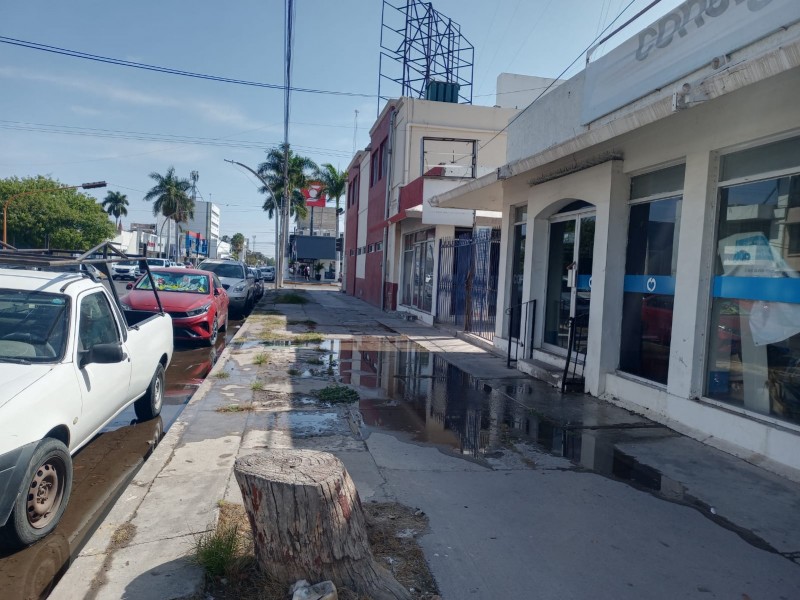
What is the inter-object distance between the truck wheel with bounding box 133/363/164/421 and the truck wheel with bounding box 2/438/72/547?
101 inches

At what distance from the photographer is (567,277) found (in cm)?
941

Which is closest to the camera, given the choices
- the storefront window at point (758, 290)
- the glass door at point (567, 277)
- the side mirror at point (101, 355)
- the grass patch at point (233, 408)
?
the side mirror at point (101, 355)

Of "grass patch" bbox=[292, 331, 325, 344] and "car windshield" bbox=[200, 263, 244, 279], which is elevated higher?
"car windshield" bbox=[200, 263, 244, 279]

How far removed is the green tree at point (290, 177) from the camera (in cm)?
4916

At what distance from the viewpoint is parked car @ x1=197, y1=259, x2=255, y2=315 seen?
60.7 ft

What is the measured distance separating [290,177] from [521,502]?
50.9 m

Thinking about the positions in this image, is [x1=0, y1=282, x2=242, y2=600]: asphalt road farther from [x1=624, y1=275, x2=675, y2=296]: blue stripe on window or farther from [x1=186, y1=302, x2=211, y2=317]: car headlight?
[x1=624, y1=275, x2=675, y2=296]: blue stripe on window

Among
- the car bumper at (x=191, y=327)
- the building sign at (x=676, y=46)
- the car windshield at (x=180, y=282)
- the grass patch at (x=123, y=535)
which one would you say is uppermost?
the building sign at (x=676, y=46)

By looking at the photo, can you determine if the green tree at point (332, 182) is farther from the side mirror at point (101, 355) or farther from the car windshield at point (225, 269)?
the side mirror at point (101, 355)

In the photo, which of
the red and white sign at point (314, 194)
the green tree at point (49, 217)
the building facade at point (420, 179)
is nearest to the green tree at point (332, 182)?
the red and white sign at point (314, 194)

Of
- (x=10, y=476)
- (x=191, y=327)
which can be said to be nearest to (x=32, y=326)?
(x=10, y=476)

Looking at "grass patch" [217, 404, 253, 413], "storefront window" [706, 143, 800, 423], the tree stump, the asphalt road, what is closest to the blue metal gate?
the asphalt road

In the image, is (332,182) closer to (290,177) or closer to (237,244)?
(290,177)

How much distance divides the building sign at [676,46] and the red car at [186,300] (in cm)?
792
